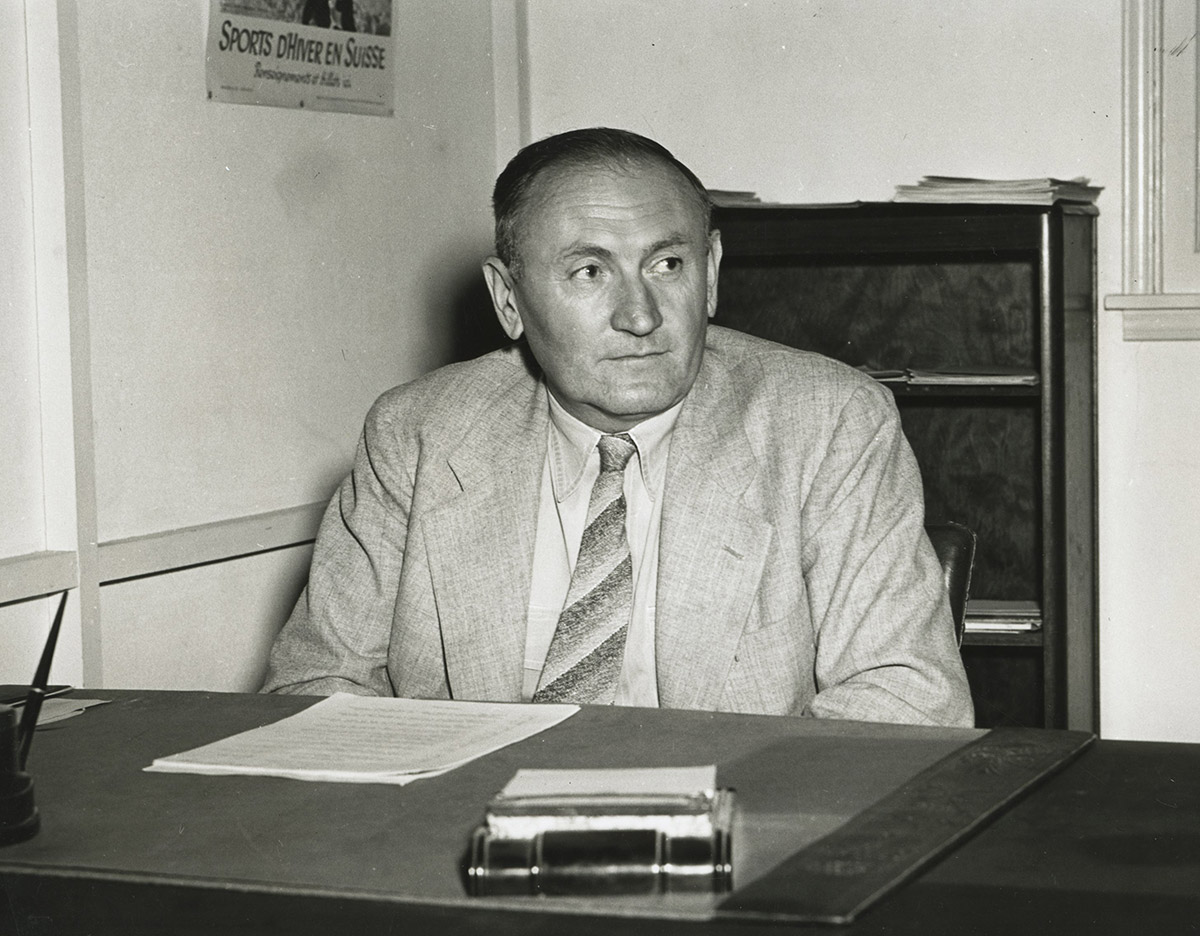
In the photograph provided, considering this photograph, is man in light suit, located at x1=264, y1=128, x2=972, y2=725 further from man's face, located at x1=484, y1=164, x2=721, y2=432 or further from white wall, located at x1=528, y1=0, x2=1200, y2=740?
white wall, located at x1=528, y1=0, x2=1200, y2=740

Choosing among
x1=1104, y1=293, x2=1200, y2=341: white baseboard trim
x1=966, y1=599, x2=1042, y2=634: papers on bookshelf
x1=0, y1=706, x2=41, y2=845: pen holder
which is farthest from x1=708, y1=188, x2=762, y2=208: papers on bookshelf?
x1=0, y1=706, x2=41, y2=845: pen holder

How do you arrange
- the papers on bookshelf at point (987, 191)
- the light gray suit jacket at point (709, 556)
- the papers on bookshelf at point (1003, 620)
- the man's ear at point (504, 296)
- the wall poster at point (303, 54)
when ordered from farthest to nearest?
the papers on bookshelf at point (1003, 620)
the papers on bookshelf at point (987, 191)
the wall poster at point (303, 54)
the man's ear at point (504, 296)
the light gray suit jacket at point (709, 556)

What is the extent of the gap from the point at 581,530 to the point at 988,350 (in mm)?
1659

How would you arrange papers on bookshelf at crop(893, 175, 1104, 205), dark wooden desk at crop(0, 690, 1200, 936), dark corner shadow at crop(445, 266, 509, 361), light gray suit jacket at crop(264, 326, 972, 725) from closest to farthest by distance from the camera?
dark wooden desk at crop(0, 690, 1200, 936), light gray suit jacket at crop(264, 326, 972, 725), papers on bookshelf at crop(893, 175, 1104, 205), dark corner shadow at crop(445, 266, 509, 361)

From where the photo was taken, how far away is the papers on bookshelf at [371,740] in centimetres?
142

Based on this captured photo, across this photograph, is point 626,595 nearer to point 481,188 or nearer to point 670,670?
point 670,670

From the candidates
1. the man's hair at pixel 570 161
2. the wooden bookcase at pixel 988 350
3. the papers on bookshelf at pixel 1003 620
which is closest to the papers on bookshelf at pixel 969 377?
the wooden bookcase at pixel 988 350

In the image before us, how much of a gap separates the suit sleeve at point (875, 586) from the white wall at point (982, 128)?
5.18 feet

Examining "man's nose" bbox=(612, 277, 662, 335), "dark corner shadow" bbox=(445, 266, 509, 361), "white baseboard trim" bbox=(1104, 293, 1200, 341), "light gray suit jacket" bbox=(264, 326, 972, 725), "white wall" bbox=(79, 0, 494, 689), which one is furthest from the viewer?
"dark corner shadow" bbox=(445, 266, 509, 361)

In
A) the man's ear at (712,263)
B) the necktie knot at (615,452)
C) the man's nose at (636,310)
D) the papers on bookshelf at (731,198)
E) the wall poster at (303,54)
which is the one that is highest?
the wall poster at (303,54)

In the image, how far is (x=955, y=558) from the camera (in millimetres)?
2289

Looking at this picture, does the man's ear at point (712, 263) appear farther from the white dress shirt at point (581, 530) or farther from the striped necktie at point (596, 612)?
the striped necktie at point (596, 612)

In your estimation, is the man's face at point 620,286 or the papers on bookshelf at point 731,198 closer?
the man's face at point 620,286

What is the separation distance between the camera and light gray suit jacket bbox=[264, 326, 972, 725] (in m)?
2.09
